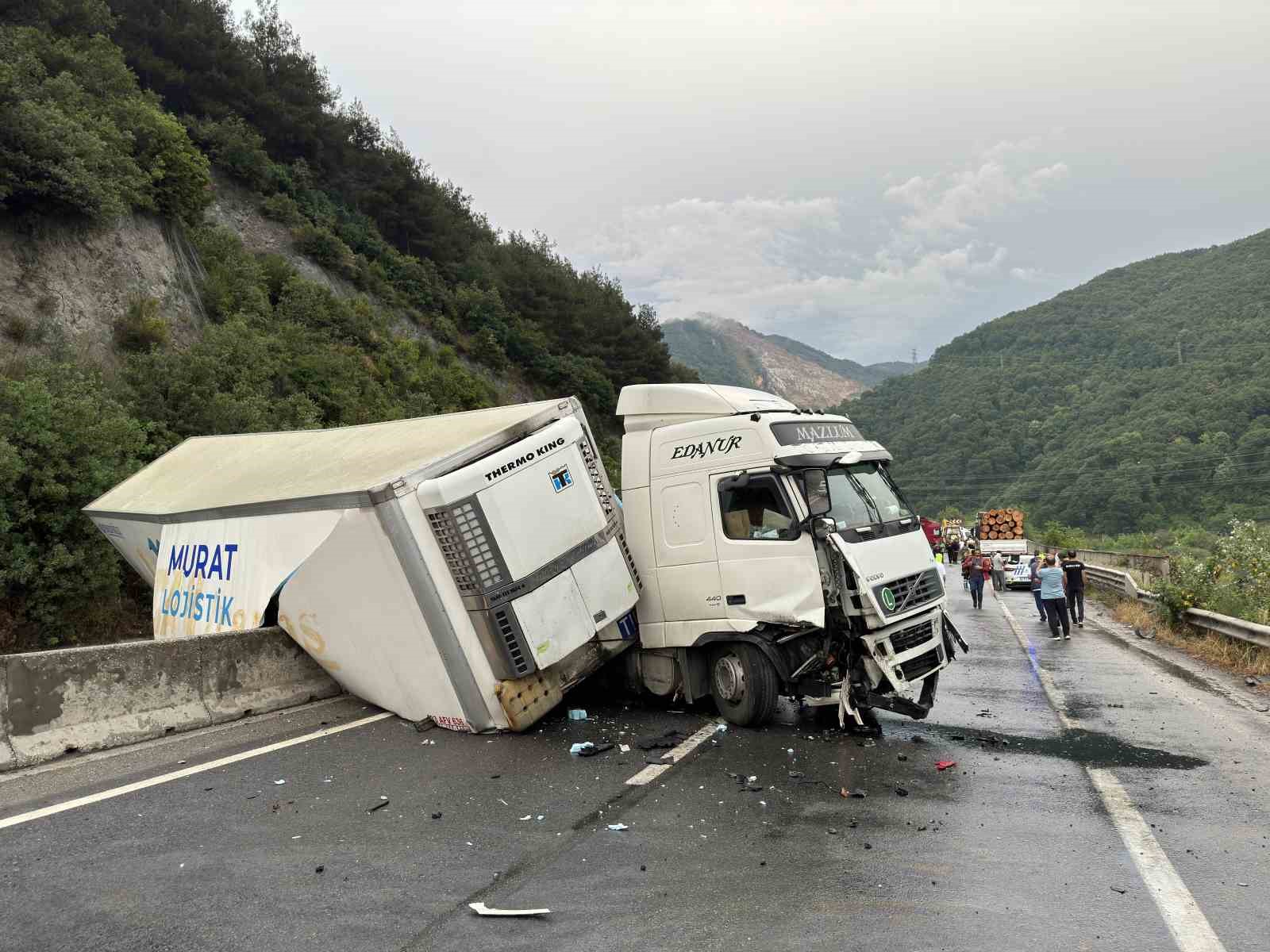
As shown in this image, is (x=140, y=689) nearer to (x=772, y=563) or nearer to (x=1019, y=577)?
(x=772, y=563)

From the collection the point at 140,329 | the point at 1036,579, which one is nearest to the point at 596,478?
the point at 140,329

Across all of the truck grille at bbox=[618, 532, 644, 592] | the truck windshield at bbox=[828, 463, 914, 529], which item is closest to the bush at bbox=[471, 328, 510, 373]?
the truck grille at bbox=[618, 532, 644, 592]

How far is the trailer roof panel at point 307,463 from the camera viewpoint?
287 inches

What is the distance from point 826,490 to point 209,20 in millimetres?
36334

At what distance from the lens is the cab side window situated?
743cm

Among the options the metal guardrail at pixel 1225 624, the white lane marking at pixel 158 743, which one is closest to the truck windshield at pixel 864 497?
the white lane marking at pixel 158 743

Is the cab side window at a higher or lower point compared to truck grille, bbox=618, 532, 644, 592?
higher

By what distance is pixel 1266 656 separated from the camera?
33.8 feet

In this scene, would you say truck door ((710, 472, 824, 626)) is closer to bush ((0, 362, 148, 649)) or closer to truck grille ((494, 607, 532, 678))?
truck grille ((494, 607, 532, 678))

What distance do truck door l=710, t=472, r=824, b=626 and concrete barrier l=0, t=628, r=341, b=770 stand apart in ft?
14.4

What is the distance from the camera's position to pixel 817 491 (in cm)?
736

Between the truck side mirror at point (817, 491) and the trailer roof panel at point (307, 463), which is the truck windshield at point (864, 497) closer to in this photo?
the truck side mirror at point (817, 491)

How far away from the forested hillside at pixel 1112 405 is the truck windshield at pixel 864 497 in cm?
5176

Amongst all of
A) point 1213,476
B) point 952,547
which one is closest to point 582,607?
point 952,547
